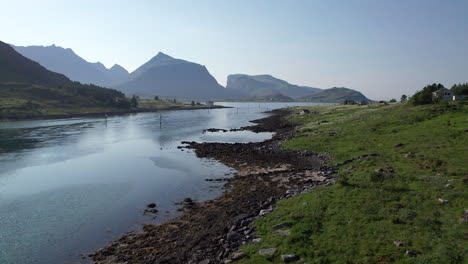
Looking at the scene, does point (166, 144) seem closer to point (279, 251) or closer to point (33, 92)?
point (279, 251)

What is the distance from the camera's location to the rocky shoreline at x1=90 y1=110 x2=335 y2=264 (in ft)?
59.6

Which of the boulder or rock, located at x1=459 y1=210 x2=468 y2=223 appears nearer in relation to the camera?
the boulder

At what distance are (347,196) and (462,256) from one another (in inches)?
380

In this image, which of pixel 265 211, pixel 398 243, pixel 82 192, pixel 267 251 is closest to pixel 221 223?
pixel 265 211

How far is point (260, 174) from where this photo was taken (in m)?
39.1

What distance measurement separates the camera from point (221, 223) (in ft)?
74.3

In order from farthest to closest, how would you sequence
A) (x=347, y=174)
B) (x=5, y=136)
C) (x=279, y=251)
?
(x=5, y=136) < (x=347, y=174) < (x=279, y=251)

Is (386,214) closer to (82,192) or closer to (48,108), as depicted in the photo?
(82,192)

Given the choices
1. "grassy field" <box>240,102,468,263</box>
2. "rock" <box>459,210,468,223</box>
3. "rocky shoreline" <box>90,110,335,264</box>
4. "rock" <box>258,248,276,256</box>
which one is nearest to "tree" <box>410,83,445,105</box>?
"grassy field" <box>240,102,468,263</box>

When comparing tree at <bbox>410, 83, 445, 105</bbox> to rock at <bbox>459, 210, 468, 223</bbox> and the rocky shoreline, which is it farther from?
rock at <bbox>459, 210, 468, 223</bbox>

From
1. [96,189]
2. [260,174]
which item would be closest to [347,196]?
[260,174]

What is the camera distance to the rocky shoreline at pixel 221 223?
1817cm

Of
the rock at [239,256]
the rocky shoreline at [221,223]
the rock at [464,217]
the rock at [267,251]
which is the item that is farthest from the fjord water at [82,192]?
the rock at [464,217]

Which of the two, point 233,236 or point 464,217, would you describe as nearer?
point 464,217
